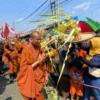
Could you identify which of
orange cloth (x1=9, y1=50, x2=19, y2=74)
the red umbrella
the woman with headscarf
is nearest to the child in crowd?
the woman with headscarf

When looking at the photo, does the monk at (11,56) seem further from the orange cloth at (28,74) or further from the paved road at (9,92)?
the orange cloth at (28,74)

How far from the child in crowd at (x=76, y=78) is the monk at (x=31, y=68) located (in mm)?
873

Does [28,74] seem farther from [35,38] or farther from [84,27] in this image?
[84,27]

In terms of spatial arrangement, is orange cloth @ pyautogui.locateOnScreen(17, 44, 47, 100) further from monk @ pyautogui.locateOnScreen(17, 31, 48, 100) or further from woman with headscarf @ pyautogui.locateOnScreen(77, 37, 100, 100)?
woman with headscarf @ pyautogui.locateOnScreen(77, 37, 100, 100)

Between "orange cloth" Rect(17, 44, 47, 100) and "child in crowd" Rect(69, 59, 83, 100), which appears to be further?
"child in crowd" Rect(69, 59, 83, 100)

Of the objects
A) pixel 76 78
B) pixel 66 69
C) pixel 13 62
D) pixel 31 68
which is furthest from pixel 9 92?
pixel 31 68

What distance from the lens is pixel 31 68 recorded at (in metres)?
4.00

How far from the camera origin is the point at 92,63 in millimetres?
3627

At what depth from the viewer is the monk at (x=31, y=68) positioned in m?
3.98

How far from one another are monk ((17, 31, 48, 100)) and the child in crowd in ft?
2.86

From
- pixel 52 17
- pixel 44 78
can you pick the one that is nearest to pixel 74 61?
pixel 44 78

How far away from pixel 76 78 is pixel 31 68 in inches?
45.7

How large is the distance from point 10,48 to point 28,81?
374cm

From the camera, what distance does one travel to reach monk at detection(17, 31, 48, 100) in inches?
157
